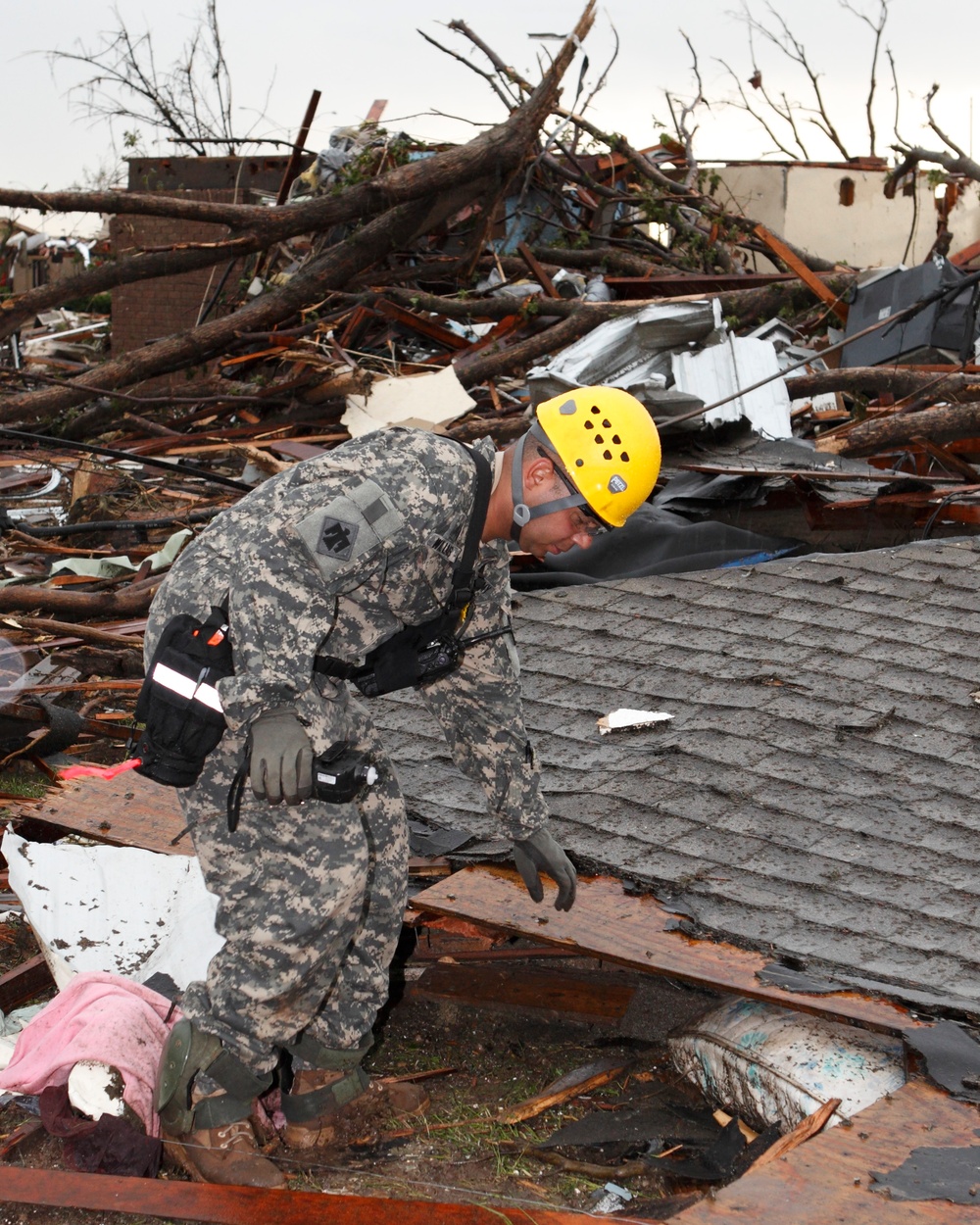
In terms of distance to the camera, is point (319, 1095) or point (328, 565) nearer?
point (328, 565)

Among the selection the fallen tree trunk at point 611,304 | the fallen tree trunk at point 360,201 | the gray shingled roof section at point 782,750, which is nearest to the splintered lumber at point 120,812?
the gray shingled roof section at point 782,750

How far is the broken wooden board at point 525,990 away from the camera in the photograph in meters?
3.88

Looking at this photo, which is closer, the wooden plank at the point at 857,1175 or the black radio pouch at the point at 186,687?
the wooden plank at the point at 857,1175

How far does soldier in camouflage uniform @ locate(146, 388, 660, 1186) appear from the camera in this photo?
2.75 metres

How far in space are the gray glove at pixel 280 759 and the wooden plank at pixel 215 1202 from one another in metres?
0.93

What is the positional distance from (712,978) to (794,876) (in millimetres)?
529

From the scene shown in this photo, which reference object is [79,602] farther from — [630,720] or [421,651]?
[421,651]

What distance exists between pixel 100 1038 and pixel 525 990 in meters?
1.39

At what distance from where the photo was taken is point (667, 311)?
29.2 ft

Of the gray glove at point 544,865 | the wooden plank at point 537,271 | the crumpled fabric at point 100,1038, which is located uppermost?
the wooden plank at point 537,271

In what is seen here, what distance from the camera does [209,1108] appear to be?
3.10 metres

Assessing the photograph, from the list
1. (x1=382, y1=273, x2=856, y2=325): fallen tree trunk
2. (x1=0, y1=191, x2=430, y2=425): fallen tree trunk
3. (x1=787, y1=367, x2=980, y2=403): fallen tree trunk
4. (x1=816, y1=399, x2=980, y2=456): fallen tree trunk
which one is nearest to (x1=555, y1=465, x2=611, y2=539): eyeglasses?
(x1=816, y1=399, x2=980, y2=456): fallen tree trunk

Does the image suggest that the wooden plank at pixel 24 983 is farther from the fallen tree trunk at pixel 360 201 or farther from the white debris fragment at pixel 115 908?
the fallen tree trunk at pixel 360 201

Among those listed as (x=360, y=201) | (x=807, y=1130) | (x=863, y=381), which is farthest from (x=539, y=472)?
(x=360, y=201)
